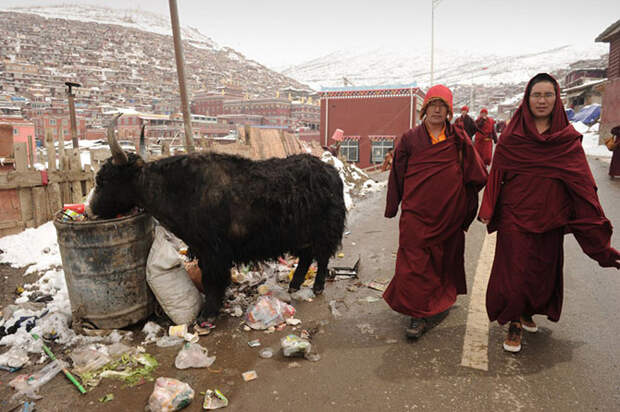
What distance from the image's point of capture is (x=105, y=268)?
2.94 metres

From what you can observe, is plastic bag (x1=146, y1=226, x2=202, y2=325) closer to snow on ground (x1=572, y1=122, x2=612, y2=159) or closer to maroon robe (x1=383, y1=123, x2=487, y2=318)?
maroon robe (x1=383, y1=123, x2=487, y2=318)

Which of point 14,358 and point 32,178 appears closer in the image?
point 14,358

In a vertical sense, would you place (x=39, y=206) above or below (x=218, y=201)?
below

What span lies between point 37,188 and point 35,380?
3.43 metres

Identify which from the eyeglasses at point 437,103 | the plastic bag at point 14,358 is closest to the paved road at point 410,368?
the plastic bag at point 14,358

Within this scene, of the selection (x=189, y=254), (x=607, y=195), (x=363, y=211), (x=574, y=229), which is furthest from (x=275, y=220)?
(x=607, y=195)

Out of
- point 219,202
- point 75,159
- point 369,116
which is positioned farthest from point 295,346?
point 369,116

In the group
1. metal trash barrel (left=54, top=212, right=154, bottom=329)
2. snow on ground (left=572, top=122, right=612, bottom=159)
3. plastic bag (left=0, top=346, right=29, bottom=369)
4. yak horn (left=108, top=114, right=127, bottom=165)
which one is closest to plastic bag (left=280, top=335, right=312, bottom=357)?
metal trash barrel (left=54, top=212, right=154, bottom=329)

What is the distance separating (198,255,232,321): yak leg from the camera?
127 inches

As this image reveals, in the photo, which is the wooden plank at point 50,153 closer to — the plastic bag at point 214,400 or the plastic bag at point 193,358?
the plastic bag at point 193,358

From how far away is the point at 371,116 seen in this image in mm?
24984

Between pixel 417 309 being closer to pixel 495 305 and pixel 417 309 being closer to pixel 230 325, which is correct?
pixel 495 305

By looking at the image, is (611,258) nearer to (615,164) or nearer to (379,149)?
(615,164)

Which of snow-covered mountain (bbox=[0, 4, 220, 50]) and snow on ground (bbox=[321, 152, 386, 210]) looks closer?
snow on ground (bbox=[321, 152, 386, 210])
